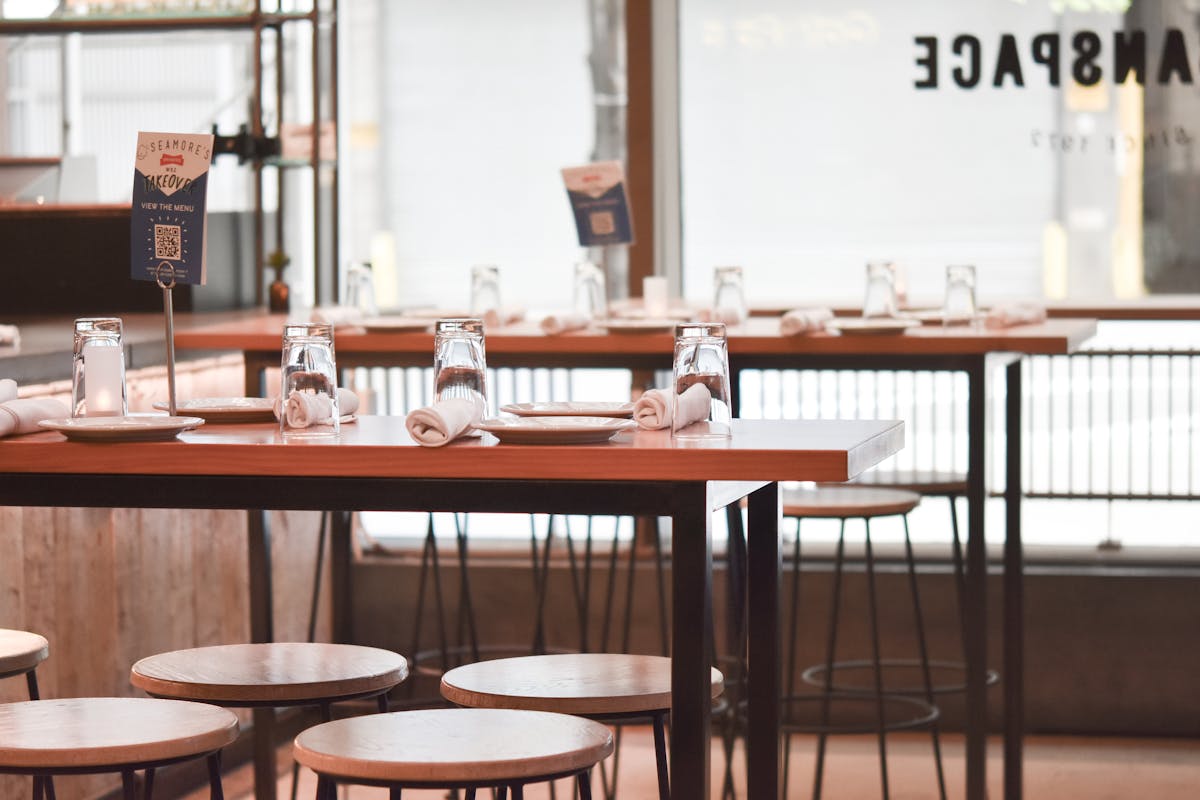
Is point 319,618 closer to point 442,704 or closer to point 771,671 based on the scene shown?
point 442,704

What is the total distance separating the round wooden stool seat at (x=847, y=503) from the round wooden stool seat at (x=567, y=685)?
1.30 metres

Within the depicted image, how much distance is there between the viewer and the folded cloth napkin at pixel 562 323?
377 centimetres

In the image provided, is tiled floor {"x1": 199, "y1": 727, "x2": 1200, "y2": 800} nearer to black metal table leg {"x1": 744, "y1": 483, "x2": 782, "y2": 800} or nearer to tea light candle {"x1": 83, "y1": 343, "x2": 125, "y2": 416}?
black metal table leg {"x1": 744, "y1": 483, "x2": 782, "y2": 800}

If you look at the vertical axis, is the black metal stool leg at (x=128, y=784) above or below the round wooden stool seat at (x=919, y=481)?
below

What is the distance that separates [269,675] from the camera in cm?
234

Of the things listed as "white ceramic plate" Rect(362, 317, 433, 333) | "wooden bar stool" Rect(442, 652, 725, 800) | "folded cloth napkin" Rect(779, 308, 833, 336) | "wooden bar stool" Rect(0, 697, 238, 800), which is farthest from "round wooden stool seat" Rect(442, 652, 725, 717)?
"white ceramic plate" Rect(362, 317, 433, 333)

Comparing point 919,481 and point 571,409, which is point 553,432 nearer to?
point 571,409

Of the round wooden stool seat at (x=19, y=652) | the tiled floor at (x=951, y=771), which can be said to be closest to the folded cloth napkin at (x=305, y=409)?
the round wooden stool seat at (x=19, y=652)

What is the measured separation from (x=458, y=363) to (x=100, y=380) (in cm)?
49

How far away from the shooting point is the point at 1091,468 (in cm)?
488

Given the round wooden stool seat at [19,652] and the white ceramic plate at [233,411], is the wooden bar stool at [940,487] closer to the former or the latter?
the white ceramic plate at [233,411]

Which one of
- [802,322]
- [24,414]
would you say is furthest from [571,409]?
[802,322]

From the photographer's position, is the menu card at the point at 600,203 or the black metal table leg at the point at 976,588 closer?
the black metal table leg at the point at 976,588

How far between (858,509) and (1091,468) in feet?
4.46
